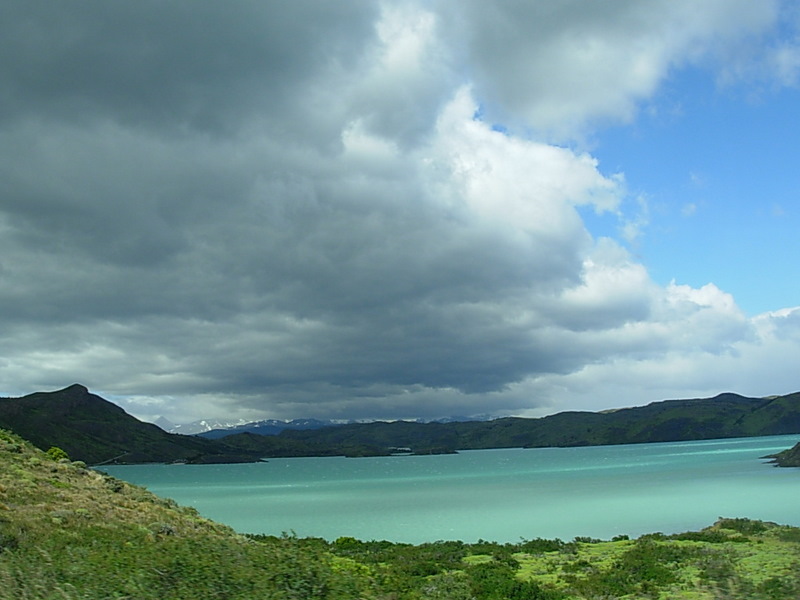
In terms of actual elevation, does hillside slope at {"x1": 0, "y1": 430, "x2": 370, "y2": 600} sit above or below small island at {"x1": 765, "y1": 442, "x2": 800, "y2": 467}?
above

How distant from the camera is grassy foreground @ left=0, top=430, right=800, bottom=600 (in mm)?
15109

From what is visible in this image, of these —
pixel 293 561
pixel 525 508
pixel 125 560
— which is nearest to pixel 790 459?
pixel 525 508

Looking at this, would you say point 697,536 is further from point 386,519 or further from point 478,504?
point 478,504

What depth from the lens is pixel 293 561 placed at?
18.0 m

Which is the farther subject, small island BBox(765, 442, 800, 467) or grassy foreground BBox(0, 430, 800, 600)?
small island BBox(765, 442, 800, 467)

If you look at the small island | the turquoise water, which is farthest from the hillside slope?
the small island

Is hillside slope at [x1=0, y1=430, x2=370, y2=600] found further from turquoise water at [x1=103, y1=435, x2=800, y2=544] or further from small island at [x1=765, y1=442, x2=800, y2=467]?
small island at [x1=765, y1=442, x2=800, y2=467]

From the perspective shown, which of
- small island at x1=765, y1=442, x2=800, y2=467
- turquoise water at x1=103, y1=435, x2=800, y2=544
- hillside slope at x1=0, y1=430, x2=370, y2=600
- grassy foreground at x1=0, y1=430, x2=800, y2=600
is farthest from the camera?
small island at x1=765, y1=442, x2=800, y2=467

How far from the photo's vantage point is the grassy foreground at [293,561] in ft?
49.6

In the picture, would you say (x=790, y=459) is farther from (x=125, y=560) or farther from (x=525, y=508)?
(x=125, y=560)

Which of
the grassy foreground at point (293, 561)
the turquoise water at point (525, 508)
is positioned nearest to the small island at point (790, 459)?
the turquoise water at point (525, 508)

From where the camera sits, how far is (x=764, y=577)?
2388cm

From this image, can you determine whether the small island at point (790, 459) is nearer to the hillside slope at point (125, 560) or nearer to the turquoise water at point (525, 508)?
the turquoise water at point (525, 508)

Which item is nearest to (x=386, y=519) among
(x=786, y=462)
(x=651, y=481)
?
(x=651, y=481)
